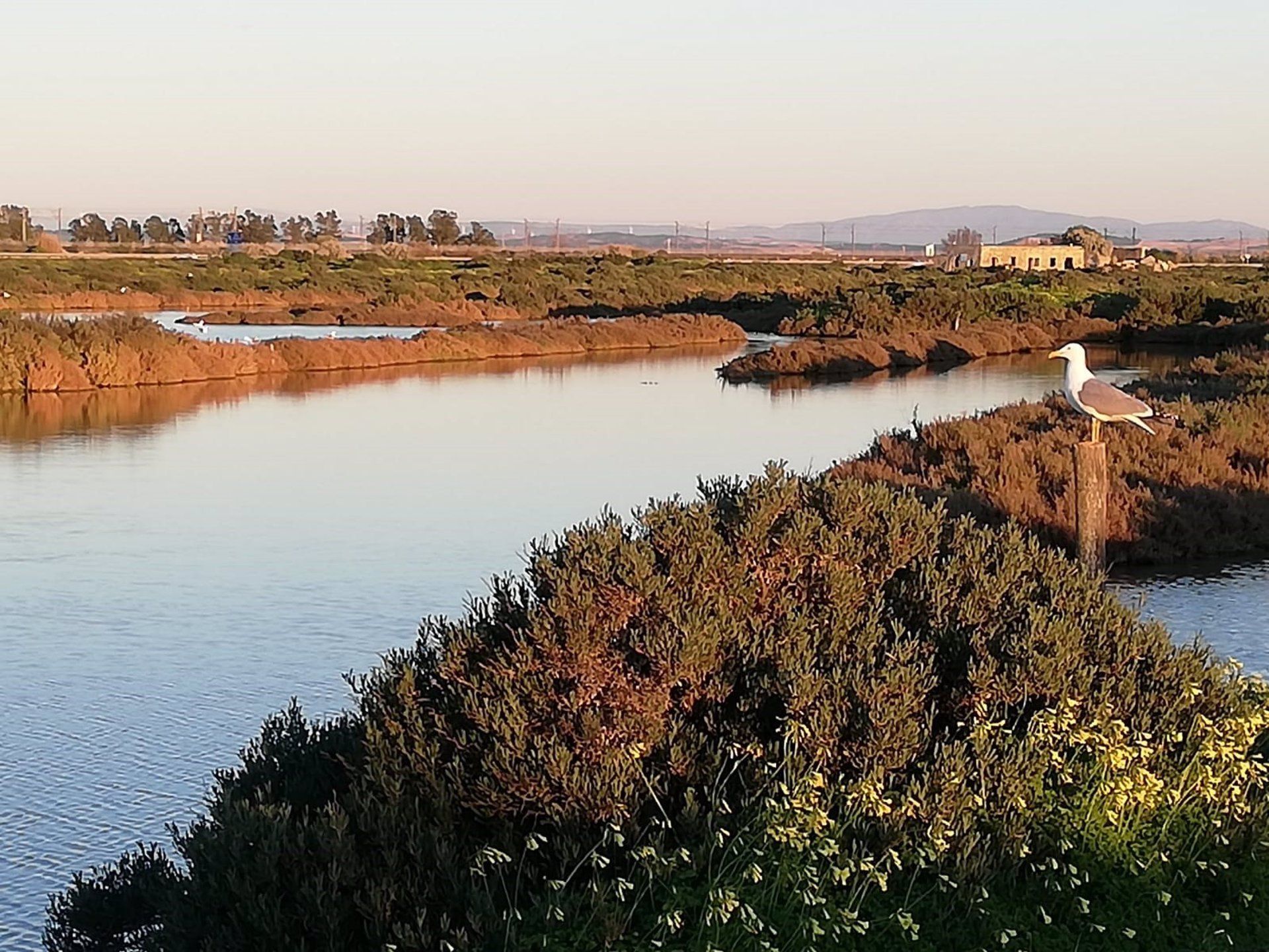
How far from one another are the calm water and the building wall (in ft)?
223

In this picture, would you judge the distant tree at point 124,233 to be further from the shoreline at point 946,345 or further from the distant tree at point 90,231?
the shoreline at point 946,345

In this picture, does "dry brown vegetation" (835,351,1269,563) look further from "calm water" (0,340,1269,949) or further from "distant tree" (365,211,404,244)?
"distant tree" (365,211,404,244)

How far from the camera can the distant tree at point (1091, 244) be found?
9362 cm

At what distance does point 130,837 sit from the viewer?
6871 mm

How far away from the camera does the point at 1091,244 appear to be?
320ft

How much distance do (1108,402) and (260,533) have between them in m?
7.64

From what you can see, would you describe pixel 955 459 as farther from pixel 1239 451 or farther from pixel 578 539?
pixel 578 539

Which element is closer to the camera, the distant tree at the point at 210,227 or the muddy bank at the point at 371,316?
the muddy bank at the point at 371,316

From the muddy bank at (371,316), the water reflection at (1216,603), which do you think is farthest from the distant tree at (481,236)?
the water reflection at (1216,603)

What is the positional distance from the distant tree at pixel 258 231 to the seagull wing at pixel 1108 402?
115484 millimetres

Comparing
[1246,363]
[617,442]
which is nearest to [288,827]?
[617,442]

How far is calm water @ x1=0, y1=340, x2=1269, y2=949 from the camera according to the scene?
26.8 feet

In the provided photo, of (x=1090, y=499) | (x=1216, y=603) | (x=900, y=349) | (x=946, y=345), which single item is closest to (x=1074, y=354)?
(x=1090, y=499)

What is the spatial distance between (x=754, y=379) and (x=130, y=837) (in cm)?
2533
